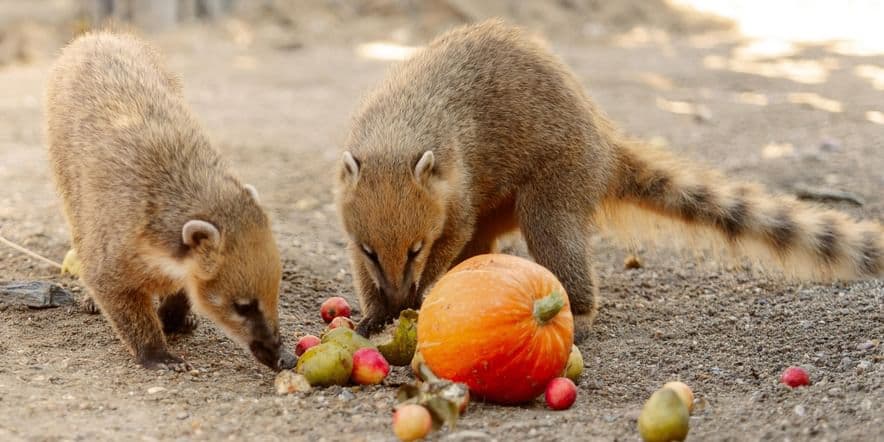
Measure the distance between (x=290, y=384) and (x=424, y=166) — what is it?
1.37 metres

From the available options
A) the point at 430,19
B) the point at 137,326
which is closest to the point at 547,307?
the point at 137,326

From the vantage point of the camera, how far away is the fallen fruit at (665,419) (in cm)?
371

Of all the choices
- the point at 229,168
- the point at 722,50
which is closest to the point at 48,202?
the point at 229,168

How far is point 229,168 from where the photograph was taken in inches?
200

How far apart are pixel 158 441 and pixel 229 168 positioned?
1613 mm

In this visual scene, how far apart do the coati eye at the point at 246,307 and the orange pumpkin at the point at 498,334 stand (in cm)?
74

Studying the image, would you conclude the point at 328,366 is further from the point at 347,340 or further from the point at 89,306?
the point at 89,306

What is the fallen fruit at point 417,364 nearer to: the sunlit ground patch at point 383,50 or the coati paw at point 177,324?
the coati paw at point 177,324

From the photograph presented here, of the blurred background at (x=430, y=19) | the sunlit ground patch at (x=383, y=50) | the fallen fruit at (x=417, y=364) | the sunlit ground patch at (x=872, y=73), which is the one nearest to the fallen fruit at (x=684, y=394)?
the fallen fruit at (x=417, y=364)

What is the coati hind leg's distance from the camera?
5449 mm

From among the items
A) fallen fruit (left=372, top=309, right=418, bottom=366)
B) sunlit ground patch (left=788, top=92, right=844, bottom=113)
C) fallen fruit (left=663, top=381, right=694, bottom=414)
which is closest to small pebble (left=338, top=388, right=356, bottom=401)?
fallen fruit (left=372, top=309, right=418, bottom=366)

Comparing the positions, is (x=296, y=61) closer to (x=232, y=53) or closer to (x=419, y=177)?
(x=232, y=53)

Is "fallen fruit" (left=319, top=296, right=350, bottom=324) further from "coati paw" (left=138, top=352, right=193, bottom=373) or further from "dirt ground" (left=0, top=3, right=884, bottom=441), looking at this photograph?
"coati paw" (left=138, top=352, right=193, bottom=373)

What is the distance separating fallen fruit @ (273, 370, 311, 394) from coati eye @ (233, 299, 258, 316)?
33 cm
